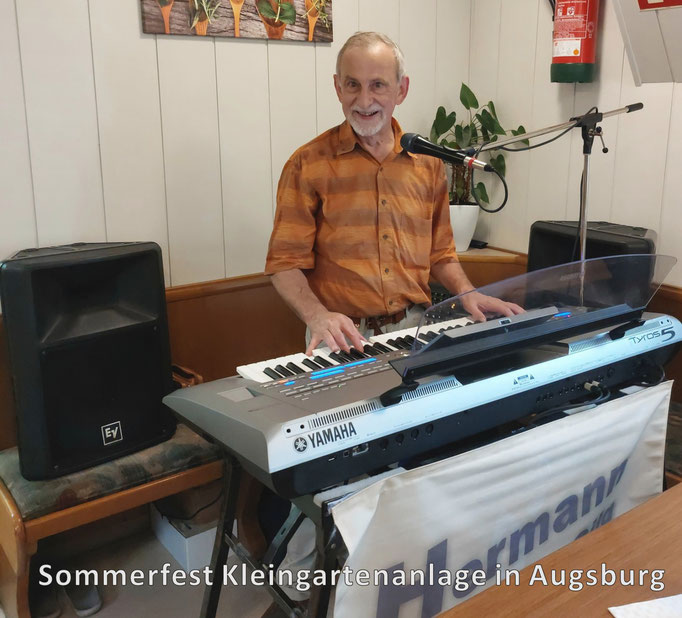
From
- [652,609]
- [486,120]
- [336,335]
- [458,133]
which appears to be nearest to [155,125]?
[336,335]

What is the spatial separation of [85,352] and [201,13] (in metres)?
1.16

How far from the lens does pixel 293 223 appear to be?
6.30ft

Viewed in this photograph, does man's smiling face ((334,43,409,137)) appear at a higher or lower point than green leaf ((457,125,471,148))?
higher

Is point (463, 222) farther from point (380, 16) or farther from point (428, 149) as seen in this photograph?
point (428, 149)

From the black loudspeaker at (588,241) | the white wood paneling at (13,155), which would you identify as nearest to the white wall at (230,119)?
the white wood paneling at (13,155)

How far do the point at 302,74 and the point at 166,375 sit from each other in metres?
1.22

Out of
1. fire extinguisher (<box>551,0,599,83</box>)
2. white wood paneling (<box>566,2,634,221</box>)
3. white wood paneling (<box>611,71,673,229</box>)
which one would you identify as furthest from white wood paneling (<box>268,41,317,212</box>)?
white wood paneling (<box>611,71,673,229</box>)

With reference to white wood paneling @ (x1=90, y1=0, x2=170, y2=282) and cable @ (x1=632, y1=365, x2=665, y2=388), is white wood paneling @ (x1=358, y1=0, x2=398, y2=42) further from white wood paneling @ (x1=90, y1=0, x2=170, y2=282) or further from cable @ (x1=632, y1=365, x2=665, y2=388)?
cable @ (x1=632, y1=365, x2=665, y2=388)

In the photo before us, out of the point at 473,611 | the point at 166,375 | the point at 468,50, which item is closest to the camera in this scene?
the point at 473,611

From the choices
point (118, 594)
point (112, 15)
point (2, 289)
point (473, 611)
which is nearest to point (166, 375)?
point (2, 289)

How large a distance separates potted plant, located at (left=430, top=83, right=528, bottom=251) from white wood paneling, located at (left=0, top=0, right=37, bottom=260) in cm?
156

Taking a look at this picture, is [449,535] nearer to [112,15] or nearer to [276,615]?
[276,615]

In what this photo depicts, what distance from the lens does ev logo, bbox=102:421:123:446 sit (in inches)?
71.6

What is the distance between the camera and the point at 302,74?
247 centimetres
